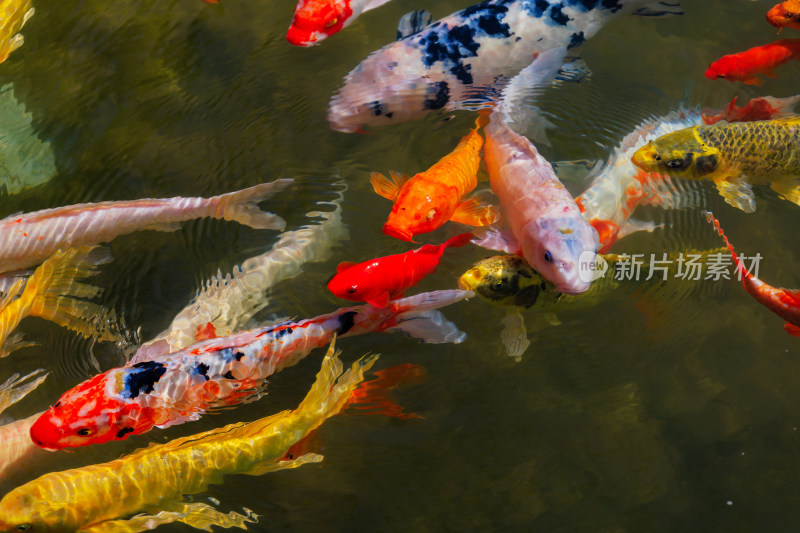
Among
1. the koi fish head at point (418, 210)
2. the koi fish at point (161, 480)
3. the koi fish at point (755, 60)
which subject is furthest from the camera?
the koi fish at point (755, 60)

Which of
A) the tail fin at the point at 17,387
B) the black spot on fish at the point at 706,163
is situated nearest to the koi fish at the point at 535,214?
the black spot on fish at the point at 706,163

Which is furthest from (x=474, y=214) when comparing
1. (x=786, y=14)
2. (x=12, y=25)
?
(x=12, y=25)

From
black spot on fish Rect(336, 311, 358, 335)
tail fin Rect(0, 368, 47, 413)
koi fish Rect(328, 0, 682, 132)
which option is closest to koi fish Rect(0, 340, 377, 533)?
black spot on fish Rect(336, 311, 358, 335)

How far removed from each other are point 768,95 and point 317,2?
3.62 meters

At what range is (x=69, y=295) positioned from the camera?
421 cm

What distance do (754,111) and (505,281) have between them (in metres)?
2.70

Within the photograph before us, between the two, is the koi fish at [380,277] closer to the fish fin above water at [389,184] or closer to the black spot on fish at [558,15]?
the fish fin above water at [389,184]

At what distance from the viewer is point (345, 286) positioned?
3342 mm

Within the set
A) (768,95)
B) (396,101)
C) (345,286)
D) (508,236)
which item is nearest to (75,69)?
(396,101)

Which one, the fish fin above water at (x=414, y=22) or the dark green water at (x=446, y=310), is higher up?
the fish fin above water at (x=414, y=22)

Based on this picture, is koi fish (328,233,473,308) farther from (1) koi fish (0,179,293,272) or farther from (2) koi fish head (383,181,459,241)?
(1) koi fish (0,179,293,272)

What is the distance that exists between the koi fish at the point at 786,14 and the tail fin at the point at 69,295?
210 inches

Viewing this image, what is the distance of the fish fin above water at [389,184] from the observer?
14.0 feet

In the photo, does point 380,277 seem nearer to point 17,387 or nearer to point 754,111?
point 17,387
